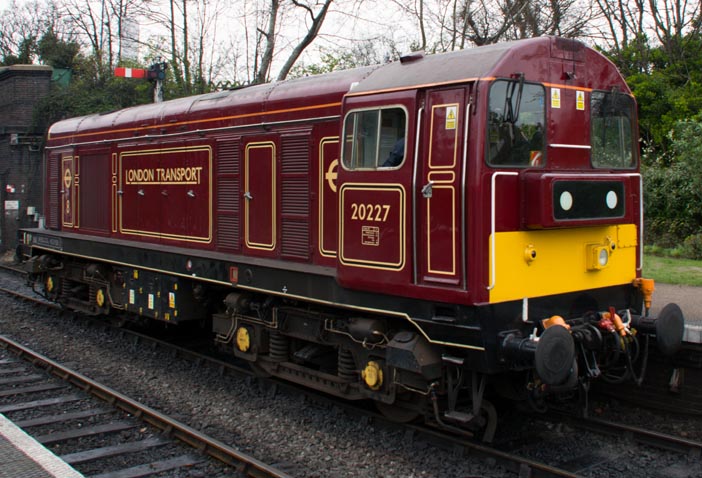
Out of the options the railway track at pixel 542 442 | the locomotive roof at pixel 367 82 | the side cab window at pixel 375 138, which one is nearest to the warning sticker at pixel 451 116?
the locomotive roof at pixel 367 82

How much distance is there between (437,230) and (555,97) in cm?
162

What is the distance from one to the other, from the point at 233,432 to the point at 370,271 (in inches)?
91.8

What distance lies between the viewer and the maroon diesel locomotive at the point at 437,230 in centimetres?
537

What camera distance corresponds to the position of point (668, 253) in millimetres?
14875

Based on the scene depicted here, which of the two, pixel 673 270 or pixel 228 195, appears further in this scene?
pixel 673 270

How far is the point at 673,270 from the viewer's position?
12453 millimetres

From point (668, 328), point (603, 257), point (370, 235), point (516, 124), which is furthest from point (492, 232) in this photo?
point (668, 328)

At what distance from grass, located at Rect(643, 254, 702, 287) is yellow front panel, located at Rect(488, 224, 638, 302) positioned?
5348mm

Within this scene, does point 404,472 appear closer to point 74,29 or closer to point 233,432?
point 233,432

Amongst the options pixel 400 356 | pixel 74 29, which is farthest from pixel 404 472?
pixel 74 29

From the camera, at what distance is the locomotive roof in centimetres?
553

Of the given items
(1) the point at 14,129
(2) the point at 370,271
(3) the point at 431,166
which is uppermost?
Result: (1) the point at 14,129

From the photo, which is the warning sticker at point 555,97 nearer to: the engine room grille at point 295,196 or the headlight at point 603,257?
the headlight at point 603,257

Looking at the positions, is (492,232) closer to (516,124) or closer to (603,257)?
(516,124)
